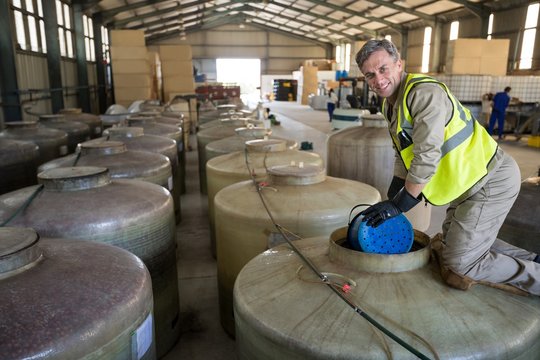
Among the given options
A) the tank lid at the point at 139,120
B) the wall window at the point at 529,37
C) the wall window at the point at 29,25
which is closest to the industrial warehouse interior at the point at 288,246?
the tank lid at the point at 139,120

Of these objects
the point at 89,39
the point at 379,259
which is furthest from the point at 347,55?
the point at 379,259

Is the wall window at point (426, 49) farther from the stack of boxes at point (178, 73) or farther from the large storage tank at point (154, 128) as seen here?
the large storage tank at point (154, 128)

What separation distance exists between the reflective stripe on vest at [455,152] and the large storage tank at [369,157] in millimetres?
3009

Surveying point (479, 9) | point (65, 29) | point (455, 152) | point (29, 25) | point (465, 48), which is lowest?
point (455, 152)

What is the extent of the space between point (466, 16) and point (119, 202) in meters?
22.5

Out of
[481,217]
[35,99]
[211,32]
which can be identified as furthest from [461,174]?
[211,32]

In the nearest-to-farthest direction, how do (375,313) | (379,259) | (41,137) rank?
(375,313) < (379,259) < (41,137)

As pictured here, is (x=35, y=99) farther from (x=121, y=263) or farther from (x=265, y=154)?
(x=121, y=263)

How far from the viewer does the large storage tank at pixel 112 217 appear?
2.76 metres

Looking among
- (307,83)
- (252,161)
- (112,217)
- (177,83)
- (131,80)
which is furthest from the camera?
(307,83)

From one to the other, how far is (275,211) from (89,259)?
55.1 inches

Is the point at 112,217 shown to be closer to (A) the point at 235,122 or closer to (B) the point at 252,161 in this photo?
(B) the point at 252,161

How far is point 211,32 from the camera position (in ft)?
124

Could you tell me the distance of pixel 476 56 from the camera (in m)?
14.8
